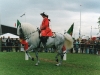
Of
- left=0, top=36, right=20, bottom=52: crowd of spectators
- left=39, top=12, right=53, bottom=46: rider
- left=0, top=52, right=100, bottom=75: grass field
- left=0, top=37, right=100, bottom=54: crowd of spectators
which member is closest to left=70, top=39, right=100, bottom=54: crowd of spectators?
left=0, top=37, right=100, bottom=54: crowd of spectators

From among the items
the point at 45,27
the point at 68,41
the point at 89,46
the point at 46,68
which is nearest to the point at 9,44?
the point at 89,46

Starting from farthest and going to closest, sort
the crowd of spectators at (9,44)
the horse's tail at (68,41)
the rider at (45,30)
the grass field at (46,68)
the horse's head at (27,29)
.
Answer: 1. the crowd of spectators at (9,44)
2. the horse's tail at (68,41)
3. the horse's head at (27,29)
4. the rider at (45,30)
5. the grass field at (46,68)

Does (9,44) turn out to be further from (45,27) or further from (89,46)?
(45,27)

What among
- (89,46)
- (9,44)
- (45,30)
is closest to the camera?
(45,30)

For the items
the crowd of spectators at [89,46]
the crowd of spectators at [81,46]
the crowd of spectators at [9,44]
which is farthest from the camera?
the crowd of spectators at [9,44]

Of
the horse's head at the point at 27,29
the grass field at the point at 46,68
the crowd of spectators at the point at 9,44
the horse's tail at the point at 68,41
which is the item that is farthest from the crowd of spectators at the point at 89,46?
the horse's head at the point at 27,29

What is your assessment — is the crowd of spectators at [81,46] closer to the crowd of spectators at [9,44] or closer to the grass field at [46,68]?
the crowd of spectators at [9,44]

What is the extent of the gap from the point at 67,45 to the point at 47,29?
6.38 ft

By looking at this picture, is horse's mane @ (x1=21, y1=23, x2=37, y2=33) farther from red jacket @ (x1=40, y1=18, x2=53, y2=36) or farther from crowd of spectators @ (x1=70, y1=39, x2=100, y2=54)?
crowd of spectators @ (x1=70, y1=39, x2=100, y2=54)

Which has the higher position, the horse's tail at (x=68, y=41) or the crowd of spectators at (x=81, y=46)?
the horse's tail at (x=68, y=41)

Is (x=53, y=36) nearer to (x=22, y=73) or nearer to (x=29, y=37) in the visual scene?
(x=29, y=37)

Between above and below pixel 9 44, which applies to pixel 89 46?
below

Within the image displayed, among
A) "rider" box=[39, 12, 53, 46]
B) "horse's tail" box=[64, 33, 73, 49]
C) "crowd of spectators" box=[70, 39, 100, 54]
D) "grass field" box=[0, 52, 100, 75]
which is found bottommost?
"grass field" box=[0, 52, 100, 75]

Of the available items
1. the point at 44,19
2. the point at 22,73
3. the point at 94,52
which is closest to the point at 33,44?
the point at 44,19
